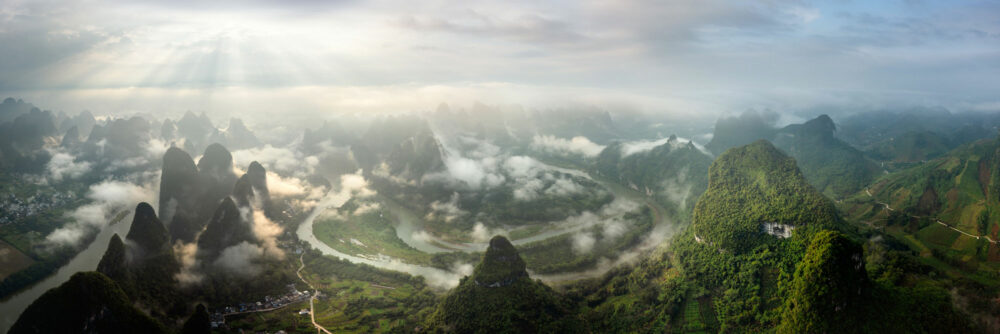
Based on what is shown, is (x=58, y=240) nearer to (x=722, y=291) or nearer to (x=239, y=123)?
(x=239, y=123)

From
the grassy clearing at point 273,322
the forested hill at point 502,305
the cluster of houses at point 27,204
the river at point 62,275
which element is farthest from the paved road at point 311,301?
the cluster of houses at point 27,204

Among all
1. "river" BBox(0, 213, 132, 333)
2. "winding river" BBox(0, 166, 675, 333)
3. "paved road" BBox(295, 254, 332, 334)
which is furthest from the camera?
"winding river" BBox(0, 166, 675, 333)

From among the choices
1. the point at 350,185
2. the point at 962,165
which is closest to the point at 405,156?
the point at 350,185

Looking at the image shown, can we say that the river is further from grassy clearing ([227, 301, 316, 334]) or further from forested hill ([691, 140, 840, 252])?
forested hill ([691, 140, 840, 252])

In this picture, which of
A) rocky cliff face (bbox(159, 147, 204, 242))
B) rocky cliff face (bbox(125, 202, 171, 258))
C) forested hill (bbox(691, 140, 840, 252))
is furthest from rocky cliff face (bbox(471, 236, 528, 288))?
rocky cliff face (bbox(159, 147, 204, 242))

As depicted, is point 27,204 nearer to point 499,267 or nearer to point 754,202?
point 499,267
